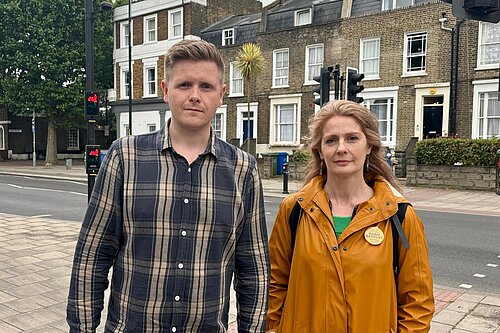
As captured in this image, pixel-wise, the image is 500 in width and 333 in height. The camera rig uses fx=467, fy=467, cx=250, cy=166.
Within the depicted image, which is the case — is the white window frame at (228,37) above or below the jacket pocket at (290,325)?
above

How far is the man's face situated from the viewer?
77.0 inches

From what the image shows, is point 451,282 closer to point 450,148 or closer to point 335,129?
point 335,129

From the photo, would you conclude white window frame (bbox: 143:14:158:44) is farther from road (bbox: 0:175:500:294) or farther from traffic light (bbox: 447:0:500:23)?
traffic light (bbox: 447:0:500:23)

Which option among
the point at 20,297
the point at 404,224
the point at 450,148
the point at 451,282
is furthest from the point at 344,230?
the point at 450,148

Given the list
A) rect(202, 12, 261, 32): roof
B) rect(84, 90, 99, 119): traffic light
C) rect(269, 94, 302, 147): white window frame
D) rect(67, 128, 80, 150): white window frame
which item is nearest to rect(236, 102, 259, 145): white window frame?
rect(269, 94, 302, 147): white window frame

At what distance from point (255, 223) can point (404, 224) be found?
0.67m

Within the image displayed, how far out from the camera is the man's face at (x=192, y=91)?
1.96m

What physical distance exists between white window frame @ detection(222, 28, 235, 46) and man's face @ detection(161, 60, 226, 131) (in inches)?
1121

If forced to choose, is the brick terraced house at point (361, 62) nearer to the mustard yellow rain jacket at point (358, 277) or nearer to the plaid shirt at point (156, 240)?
the mustard yellow rain jacket at point (358, 277)

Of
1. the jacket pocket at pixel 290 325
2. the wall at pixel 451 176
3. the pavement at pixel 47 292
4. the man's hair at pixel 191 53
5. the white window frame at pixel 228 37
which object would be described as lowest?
the pavement at pixel 47 292

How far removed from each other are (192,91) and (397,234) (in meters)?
1.10

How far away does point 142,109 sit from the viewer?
32.2 meters

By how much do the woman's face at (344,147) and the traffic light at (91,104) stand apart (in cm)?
750

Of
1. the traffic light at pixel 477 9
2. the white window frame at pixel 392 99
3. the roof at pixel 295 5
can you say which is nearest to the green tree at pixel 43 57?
the roof at pixel 295 5
